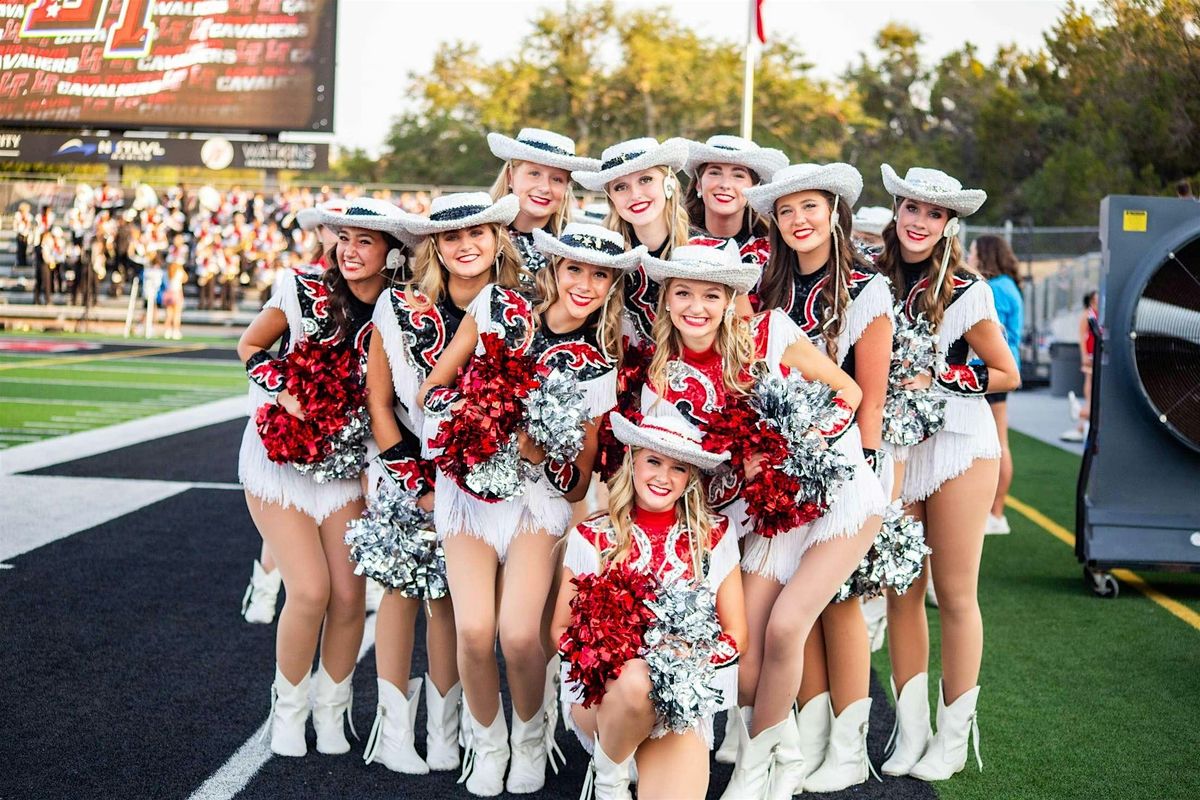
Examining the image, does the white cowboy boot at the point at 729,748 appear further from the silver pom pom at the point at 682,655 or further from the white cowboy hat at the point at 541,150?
the white cowboy hat at the point at 541,150

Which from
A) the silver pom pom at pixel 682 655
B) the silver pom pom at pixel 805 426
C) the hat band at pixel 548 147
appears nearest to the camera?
the silver pom pom at pixel 682 655

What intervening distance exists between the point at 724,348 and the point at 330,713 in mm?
1818

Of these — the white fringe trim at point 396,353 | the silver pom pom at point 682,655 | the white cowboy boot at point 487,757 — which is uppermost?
the white fringe trim at point 396,353

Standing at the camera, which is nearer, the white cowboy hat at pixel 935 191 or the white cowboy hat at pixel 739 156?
the white cowboy hat at pixel 935 191

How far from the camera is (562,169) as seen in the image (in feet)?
15.5

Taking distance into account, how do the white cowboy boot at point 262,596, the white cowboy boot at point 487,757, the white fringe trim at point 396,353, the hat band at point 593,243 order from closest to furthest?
1. the hat band at point 593,243
2. the white cowboy boot at point 487,757
3. the white fringe trim at point 396,353
4. the white cowboy boot at point 262,596

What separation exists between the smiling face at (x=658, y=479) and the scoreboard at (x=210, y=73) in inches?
Answer: 778

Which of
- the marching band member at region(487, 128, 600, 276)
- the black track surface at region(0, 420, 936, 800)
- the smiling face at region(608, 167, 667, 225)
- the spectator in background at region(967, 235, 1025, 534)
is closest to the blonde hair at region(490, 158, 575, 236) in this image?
the marching band member at region(487, 128, 600, 276)

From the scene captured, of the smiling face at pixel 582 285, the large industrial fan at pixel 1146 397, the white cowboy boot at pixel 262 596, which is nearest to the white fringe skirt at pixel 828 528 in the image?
the smiling face at pixel 582 285

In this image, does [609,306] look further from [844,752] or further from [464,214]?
[844,752]

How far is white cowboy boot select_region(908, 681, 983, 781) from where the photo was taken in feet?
14.0

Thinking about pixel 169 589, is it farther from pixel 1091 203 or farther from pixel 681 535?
pixel 1091 203

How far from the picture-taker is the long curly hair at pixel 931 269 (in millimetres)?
4316

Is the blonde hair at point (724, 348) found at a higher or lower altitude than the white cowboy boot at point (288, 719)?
higher
